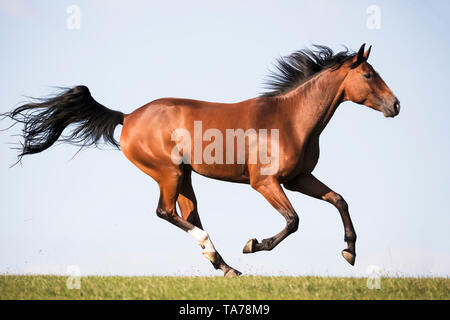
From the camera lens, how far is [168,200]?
747cm

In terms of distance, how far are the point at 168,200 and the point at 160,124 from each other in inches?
41.6

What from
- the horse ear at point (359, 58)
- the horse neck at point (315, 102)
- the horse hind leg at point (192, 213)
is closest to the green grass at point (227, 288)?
the horse hind leg at point (192, 213)

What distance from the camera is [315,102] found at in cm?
743

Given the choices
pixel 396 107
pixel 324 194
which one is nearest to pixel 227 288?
pixel 324 194

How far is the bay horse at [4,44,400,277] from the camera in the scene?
7.16 metres

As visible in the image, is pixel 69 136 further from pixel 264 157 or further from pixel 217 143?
pixel 264 157

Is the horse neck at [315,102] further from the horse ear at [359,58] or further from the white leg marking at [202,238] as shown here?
the white leg marking at [202,238]

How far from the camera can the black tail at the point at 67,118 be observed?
7.99 m

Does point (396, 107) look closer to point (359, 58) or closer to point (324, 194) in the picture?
point (359, 58)

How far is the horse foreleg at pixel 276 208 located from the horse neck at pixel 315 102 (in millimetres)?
869

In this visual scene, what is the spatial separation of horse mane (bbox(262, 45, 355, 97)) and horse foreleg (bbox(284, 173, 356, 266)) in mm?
1286

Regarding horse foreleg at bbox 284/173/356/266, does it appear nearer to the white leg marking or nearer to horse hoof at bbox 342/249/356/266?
horse hoof at bbox 342/249/356/266
